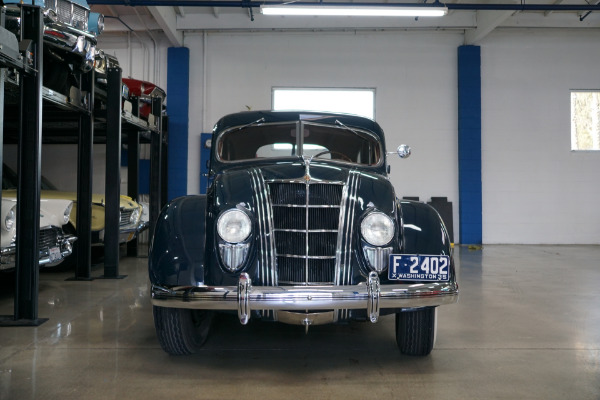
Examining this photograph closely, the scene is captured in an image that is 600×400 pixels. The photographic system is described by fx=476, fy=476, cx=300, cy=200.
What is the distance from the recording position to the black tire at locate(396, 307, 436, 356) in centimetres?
279

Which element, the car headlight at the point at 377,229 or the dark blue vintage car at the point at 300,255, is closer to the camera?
the dark blue vintage car at the point at 300,255

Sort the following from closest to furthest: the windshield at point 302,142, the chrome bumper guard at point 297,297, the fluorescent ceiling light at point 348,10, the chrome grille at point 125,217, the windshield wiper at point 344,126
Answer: the chrome bumper guard at point 297,297 < the windshield at point 302,142 < the windshield wiper at point 344,126 < the chrome grille at point 125,217 < the fluorescent ceiling light at point 348,10

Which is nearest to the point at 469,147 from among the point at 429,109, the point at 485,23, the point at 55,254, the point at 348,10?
the point at 429,109

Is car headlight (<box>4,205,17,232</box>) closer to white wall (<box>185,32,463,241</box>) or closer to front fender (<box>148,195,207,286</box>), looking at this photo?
front fender (<box>148,195,207,286</box>)

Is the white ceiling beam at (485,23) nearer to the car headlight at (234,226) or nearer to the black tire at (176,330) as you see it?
the car headlight at (234,226)

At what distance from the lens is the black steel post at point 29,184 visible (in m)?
3.61

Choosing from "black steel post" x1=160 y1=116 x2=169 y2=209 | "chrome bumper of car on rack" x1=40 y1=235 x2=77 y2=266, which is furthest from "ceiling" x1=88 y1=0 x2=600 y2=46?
"chrome bumper of car on rack" x1=40 y1=235 x2=77 y2=266

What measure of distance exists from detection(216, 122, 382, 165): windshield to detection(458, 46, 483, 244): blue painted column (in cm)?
743

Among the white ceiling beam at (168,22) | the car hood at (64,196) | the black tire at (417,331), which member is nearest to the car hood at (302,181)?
the black tire at (417,331)

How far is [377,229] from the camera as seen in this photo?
2.59 metres

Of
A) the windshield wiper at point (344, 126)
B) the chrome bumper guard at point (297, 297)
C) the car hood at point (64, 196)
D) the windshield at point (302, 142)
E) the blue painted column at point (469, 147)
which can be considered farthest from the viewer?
the blue painted column at point (469, 147)

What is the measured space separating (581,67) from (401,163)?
4740 mm

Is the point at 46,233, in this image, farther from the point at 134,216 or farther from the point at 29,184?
the point at 134,216

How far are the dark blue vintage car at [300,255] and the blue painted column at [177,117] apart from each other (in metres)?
8.04
